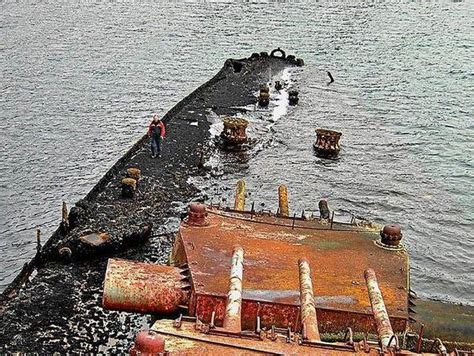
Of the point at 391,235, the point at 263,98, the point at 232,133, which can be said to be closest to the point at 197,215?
the point at 391,235

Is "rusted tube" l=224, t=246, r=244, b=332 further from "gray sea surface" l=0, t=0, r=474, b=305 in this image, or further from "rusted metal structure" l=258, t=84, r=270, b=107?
"rusted metal structure" l=258, t=84, r=270, b=107

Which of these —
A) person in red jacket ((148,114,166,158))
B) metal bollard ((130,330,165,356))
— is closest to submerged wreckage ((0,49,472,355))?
metal bollard ((130,330,165,356))

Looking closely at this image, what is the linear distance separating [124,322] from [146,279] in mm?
6836

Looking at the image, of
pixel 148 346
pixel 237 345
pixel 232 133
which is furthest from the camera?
pixel 232 133

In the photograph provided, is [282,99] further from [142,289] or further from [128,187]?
[142,289]

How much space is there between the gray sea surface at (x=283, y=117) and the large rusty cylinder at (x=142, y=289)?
44.3 ft

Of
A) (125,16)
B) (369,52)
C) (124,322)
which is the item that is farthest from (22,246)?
(125,16)

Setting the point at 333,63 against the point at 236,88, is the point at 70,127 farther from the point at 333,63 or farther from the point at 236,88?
the point at 333,63

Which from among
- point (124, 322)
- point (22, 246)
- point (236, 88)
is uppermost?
point (236, 88)

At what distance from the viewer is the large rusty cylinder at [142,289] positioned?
29.3 feet

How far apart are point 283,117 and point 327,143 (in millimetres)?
7190

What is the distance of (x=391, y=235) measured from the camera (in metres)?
11.7

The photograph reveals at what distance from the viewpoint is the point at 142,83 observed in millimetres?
49250

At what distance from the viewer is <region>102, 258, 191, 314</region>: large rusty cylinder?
8.92 m
